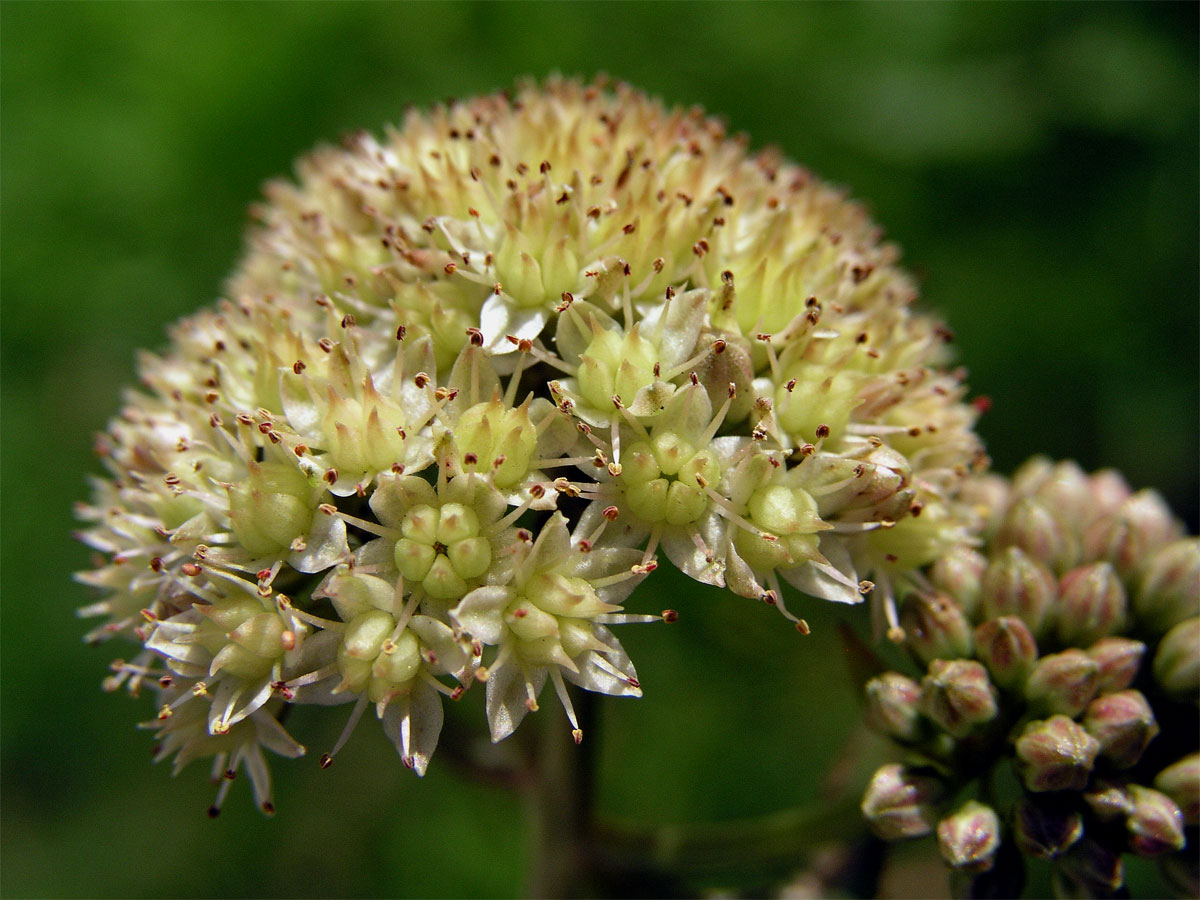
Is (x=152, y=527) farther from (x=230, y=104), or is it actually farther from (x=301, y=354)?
(x=230, y=104)

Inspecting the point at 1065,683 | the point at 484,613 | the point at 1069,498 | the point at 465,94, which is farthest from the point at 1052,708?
the point at 465,94

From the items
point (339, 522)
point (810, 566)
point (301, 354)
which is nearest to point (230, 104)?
point (301, 354)

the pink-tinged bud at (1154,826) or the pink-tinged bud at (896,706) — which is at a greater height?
the pink-tinged bud at (896,706)

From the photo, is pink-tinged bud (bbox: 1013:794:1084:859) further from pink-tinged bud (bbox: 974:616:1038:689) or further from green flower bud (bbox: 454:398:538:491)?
green flower bud (bbox: 454:398:538:491)

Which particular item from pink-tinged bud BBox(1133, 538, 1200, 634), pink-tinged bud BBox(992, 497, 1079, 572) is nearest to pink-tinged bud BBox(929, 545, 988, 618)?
pink-tinged bud BBox(992, 497, 1079, 572)

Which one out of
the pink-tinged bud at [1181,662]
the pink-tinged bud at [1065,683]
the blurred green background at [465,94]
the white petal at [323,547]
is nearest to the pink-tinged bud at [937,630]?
the pink-tinged bud at [1065,683]

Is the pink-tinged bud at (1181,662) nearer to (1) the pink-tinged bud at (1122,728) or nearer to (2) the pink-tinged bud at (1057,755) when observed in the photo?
(1) the pink-tinged bud at (1122,728)

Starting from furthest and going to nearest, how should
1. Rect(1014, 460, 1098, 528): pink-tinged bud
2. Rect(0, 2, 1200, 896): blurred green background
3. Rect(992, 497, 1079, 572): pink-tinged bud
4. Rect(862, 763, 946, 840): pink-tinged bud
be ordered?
Rect(0, 2, 1200, 896): blurred green background
Rect(1014, 460, 1098, 528): pink-tinged bud
Rect(992, 497, 1079, 572): pink-tinged bud
Rect(862, 763, 946, 840): pink-tinged bud
